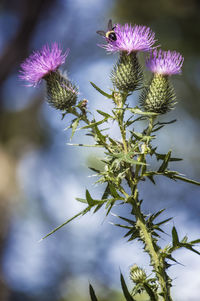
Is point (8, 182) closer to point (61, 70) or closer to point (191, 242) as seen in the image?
point (61, 70)

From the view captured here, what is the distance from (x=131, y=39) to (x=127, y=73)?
0.27ft

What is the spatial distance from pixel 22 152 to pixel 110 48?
597 centimetres

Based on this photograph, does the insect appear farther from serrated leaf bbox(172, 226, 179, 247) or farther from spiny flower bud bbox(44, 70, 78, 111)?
serrated leaf bbox(172, 226, 179, 247)

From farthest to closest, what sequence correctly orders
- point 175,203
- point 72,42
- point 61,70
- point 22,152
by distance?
point 72,42, point 22,152, point 175,203, point 61,70

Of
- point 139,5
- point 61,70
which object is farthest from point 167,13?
point 61,70

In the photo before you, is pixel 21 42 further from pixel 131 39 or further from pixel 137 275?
pixel 137 275

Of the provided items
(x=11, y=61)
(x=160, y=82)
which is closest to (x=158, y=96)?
(x=160, y=82)

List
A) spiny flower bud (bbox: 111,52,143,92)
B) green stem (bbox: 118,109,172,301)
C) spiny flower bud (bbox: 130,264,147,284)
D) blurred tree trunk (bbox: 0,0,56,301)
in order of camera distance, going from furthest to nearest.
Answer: blurred tree trunk (bbox: 0,0,56,301), spiny flower bud (bbox: 111,52,143,92), spiny flower bud (bbox: 130,264,147,284), green stem (bbox: 118,109,172,301)

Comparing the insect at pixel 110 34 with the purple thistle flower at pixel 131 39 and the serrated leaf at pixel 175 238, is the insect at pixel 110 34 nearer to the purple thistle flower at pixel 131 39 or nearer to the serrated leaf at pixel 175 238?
the purple thistle flower at pixel 131 39

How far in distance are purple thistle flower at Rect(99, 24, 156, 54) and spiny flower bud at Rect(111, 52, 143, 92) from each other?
45 millimetres

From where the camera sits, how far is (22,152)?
6812mm

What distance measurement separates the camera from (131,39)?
3.21 ft

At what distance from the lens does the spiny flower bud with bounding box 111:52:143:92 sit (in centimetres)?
96

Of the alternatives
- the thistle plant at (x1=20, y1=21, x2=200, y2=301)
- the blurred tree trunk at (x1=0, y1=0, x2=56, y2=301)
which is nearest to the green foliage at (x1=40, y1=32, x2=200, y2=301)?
the thistle plant at (x1=20, y1=21, x2=200, y2=301)
